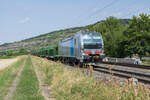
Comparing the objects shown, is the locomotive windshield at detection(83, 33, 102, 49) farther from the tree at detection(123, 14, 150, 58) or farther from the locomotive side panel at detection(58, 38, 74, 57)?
the tree at detection(123, 14, 150, 58)

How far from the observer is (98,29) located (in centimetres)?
7475

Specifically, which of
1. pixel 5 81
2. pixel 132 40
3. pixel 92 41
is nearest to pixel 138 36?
pixel 132 40

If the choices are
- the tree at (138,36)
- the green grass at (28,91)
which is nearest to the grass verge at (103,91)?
the green grass at (28,91)

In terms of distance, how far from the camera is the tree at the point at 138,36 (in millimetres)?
50750

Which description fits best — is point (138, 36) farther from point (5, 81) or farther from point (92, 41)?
point (5, 81)

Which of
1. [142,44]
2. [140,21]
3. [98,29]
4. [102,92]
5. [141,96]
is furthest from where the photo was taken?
[98,29]

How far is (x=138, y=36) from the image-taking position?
51.8 metres

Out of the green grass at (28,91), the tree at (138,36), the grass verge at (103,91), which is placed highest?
the tree at (138,36)

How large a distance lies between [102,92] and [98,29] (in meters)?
69.0

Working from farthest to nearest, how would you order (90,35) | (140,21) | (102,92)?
(140,21)
(90,35)
(102,92)

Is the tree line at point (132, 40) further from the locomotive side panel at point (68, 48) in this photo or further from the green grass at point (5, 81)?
the green grass at point (5, 81)

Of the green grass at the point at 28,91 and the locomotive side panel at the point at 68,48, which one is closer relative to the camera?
the green grass at the point at 28,91

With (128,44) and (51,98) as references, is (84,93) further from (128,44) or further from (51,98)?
(128,44)

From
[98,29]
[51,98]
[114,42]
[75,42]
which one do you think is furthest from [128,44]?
[51,98]
